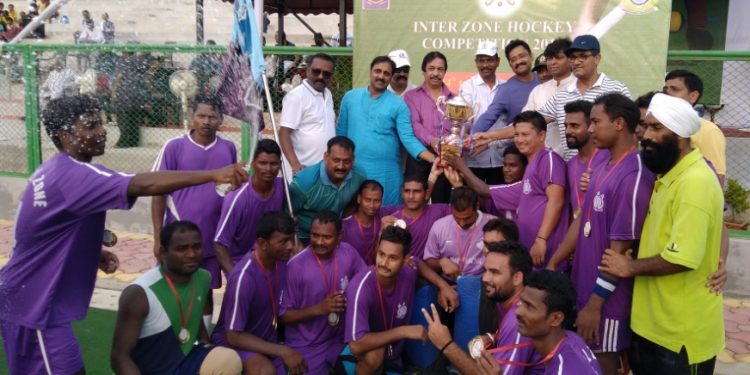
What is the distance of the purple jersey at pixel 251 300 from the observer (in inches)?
162

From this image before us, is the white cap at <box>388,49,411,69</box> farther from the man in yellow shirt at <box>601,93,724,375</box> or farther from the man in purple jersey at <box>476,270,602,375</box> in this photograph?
the man in purple jersey at <box>476,270,602,375</box>

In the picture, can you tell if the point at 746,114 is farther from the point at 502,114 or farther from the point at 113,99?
the point at 113,99

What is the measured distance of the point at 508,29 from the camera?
6.71 m

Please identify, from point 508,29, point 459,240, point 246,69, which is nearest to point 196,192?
point 246,69

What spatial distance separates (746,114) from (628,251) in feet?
18.1

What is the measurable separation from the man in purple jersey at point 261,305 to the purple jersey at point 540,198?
1.53 metres

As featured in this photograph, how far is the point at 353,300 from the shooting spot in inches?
160

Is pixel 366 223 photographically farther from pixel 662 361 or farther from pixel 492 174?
pixel 662 361

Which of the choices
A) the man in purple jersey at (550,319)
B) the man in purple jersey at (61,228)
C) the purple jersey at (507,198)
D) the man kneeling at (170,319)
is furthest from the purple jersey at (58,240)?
the purple jersey at (507,198)

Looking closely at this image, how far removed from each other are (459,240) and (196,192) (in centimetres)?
191

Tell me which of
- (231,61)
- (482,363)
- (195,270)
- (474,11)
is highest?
(474,11)

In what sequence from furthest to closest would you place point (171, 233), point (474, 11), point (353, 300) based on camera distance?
point (474, 11), point (353, 300), point (171, 233)

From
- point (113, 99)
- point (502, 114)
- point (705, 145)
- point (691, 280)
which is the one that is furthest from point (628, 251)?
point (113, 99)

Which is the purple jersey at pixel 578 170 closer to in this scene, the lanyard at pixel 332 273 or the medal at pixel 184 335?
the lanyard at pixel 332 273
